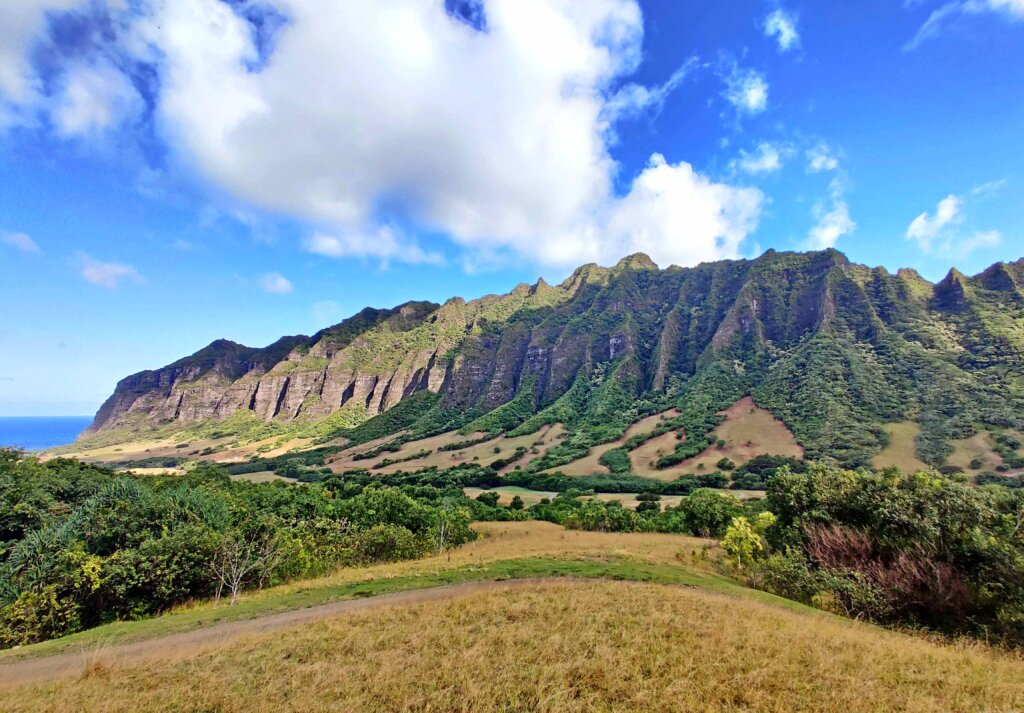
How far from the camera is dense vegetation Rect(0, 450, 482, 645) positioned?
2362 centimetres

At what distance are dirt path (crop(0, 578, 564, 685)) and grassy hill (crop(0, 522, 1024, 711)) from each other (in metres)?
0.30

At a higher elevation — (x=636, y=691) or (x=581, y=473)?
(x=636, y=691)

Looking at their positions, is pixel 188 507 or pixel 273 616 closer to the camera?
pixel 273 616

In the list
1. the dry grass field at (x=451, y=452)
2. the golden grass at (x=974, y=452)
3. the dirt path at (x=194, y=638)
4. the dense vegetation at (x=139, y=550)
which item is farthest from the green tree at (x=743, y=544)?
the dry grass field at (x=451, y=452)

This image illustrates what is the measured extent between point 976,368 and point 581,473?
11520cm

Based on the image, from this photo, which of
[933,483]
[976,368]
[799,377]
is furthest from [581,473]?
[976,368]

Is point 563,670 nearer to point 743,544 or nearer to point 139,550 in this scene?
point 743,544

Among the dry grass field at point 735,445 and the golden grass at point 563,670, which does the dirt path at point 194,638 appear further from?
the dry grass field at point 735,445

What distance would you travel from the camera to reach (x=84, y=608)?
24.6m

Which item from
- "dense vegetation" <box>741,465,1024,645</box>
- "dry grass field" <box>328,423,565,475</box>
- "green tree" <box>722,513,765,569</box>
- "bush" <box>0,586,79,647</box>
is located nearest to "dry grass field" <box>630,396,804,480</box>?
"dry grass field" <box>328,423,565,475</box>

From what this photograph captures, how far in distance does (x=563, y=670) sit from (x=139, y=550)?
1156 inches

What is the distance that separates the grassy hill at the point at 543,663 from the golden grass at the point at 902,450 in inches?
3955

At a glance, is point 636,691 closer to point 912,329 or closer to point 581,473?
point 581,473

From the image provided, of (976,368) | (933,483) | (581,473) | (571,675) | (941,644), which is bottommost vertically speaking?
(581,473)
